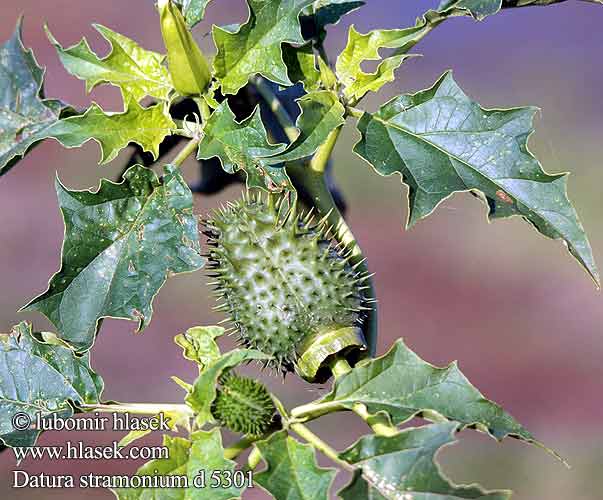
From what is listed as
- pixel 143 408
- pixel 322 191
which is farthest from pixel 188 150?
pixel 143 408

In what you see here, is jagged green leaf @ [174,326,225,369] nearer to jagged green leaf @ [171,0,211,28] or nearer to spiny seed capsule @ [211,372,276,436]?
spiny seed capsule @ [211,372,276,436]

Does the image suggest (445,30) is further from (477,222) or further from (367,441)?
(367,441)

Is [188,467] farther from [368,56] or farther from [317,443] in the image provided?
[368,56]

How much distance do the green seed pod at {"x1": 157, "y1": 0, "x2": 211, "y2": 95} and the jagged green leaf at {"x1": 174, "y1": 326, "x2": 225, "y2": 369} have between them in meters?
0.25

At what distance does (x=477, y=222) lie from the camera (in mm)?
3291

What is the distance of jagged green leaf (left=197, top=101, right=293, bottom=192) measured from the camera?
0.76m

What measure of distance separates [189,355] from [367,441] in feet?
0.69

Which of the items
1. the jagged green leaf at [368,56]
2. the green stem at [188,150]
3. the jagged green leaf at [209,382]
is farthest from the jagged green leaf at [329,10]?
the jagged green leaf at [209,382]

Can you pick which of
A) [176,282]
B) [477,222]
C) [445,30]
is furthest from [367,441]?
[445,30]

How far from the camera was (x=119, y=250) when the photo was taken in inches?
32.4

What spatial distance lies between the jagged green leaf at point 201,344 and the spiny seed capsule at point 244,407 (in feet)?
0.28

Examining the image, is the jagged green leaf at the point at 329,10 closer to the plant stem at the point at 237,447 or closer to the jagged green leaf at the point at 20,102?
the jagged green leaf at the point at 20,102

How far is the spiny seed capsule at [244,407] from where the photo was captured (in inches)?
27.5

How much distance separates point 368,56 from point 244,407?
390 mm
